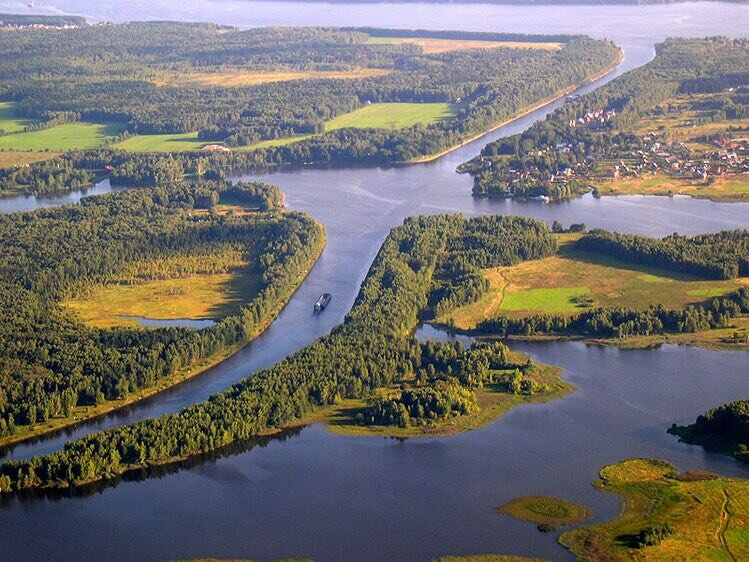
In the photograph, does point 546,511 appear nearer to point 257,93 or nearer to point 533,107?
point 533,107

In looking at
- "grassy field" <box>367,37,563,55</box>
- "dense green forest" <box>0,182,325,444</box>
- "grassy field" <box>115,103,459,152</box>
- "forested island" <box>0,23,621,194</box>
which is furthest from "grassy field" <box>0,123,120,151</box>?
"grassy field" <box>367,37,563,55</box>

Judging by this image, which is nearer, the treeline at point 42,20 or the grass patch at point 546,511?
the grass patch at point 546,511

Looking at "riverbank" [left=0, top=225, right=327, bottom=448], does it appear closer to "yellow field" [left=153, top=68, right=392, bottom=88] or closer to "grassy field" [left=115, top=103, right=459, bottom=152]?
"grassy field" [left=115, top=103, right=459, bottom=152]

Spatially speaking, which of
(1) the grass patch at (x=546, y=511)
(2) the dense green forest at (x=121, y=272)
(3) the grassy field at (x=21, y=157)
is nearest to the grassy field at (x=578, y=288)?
(2) the dense green forest at (x=121, y=272)

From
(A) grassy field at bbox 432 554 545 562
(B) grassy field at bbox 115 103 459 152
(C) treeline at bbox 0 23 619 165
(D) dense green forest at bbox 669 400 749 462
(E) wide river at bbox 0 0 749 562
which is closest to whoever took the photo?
(A) grassy field at bbox 432 554 545 562

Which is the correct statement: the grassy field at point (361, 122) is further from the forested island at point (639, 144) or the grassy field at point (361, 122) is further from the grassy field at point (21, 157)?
the forested island at point (639, 144)

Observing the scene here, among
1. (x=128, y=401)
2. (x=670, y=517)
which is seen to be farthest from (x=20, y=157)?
(x=670, y=517)
